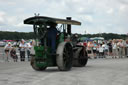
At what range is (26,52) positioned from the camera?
2575cm

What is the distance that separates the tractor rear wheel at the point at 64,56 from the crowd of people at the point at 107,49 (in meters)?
15.1

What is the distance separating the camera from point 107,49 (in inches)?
1261

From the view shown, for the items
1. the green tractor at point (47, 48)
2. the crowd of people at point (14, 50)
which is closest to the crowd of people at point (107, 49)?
the crowd of people at point (14, 50)

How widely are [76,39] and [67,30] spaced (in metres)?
1.00

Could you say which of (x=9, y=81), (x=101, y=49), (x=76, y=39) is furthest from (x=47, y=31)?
(x=101, y=49)

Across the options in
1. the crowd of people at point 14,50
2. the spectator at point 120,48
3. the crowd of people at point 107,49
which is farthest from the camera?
the spectator at point 120,48

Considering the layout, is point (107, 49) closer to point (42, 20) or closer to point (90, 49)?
point (90, 49)

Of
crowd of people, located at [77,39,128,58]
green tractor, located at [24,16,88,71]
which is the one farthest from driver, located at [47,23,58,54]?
crowd of people, located at [77,39,128,58]

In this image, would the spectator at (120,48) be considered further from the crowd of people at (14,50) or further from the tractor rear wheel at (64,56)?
the tractor rear wheel at (64,56)

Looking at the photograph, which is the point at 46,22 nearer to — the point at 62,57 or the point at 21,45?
the point at 62,57

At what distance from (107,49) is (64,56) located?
1844cm

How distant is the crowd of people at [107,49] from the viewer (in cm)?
2981

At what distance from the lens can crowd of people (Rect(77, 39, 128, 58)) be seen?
2981 cm

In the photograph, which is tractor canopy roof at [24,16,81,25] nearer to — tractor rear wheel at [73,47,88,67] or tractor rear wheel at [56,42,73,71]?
tractor rear wheel at [56,42,73,71]
